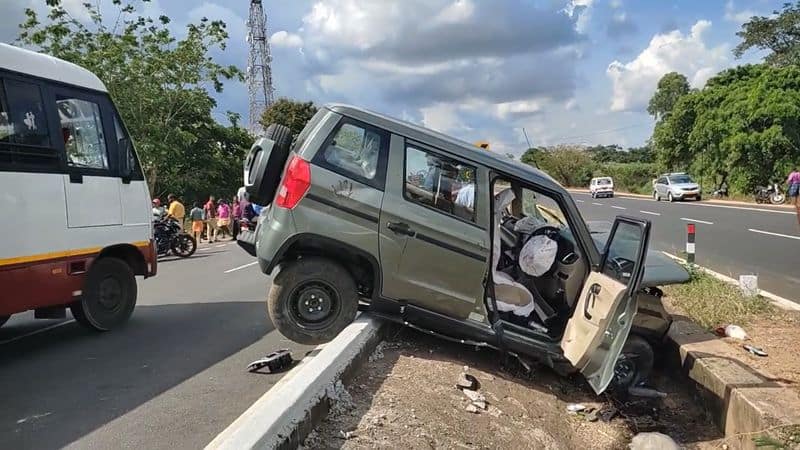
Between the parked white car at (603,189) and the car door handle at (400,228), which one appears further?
the parked white car at (603,189)

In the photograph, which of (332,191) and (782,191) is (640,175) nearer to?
(782,191)

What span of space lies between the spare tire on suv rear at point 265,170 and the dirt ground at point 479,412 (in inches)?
65.9

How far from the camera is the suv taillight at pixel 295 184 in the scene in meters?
5.21

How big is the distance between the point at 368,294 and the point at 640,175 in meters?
58.4

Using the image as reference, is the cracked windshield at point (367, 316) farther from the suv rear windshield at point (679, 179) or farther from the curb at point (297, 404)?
the suv rear windshield at point (679, 179)

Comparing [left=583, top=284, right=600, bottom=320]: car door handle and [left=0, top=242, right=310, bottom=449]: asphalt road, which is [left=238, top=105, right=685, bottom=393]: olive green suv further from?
[left=0, top=242, right=310, bottom=449]: asphalt road

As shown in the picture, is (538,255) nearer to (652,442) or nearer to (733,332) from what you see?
(652,442)

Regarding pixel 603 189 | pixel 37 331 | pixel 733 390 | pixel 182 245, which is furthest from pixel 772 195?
pixel 37 331

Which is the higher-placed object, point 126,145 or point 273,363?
point 126,145

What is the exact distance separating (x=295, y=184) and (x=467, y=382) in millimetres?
2051

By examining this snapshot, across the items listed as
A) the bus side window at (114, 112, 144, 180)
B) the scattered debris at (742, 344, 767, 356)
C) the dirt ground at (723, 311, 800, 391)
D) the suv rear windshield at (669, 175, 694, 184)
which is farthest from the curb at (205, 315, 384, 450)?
the suv rear windshield at (669, 175, 694, 184)

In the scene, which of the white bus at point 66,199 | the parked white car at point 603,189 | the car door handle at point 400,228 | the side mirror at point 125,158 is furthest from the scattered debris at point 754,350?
the parked white car at point 603,189

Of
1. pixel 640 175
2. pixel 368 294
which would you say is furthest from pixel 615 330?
pixel 640 175

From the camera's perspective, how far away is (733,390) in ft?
16.4
